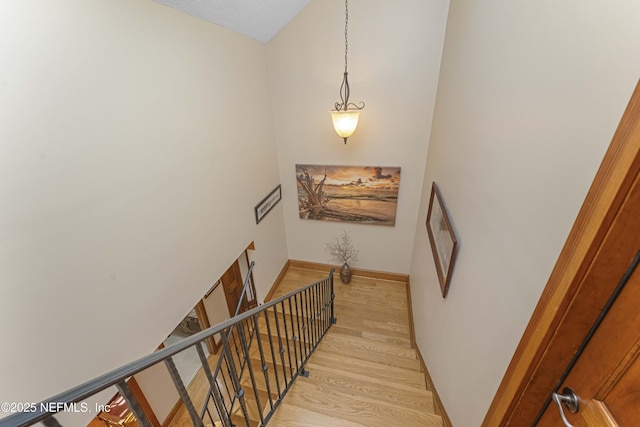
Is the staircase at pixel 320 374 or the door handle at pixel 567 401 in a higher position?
the door handle at pixel 567 401

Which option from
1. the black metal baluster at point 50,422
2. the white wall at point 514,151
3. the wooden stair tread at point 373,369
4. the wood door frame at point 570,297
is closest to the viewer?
the black metal baluster at point 50,422

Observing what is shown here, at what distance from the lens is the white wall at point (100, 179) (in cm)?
124

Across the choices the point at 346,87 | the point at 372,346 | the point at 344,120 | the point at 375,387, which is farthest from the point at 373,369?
the point at 346,87

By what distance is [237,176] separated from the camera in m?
2.98

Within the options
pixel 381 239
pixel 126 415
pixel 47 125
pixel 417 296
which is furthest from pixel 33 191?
pixel 381 239

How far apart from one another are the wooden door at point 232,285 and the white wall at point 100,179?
3.80 ft

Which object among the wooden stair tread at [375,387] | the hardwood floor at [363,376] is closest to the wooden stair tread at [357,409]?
the hardwood floor at [363,376]

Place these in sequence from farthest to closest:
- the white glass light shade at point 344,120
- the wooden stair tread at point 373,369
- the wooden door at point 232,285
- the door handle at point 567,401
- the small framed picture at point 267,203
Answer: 1. the wooden door at point 232,285
2. the small framed picture at point 267,203
3. the white glass light shade at point 344,120
4. the wooden stair tread at point 373,369
5. the door handle at point 567,401

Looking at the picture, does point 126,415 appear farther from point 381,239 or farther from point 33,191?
point 381,239

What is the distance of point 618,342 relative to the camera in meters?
0.80

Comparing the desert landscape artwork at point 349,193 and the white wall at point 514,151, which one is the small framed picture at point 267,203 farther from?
the white wall at point 514,151

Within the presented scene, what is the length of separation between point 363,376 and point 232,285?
2.19 m

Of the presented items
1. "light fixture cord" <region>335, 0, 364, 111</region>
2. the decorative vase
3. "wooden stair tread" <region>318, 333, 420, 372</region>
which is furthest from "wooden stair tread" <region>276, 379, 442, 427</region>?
"light fixture cord" <region>335, 0, 364, 111</region>

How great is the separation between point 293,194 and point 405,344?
2527mm
